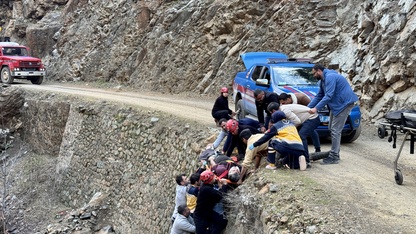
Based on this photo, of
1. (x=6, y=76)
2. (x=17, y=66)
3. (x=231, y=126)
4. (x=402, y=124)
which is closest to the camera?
(x=402, y=124)

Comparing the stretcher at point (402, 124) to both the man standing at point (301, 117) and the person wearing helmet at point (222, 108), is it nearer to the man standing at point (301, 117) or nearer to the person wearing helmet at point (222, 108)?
the man standing at point (301, 117)

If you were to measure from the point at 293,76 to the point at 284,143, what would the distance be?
376 centimetres

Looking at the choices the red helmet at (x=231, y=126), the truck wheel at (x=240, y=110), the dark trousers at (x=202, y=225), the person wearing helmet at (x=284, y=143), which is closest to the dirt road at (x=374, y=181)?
the person wearing helmet at (x=284, y=143)

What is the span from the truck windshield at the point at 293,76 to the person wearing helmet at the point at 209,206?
13.4 feet

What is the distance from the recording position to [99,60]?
28.2 meters

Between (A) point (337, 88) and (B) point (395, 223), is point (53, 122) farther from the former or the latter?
(B) point (395, 223)

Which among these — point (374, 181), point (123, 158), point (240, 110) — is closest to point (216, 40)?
point (123, 158)

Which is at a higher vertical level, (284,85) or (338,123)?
(284,85)

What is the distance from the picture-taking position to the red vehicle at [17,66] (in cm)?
2508

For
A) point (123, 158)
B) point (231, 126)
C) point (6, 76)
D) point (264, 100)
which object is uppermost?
point (264, 100)

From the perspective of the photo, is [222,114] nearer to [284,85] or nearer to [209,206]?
[284,85]

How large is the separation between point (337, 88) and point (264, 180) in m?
2.23

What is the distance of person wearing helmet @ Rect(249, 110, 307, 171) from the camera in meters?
7.33

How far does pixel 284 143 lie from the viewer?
23.9ft
